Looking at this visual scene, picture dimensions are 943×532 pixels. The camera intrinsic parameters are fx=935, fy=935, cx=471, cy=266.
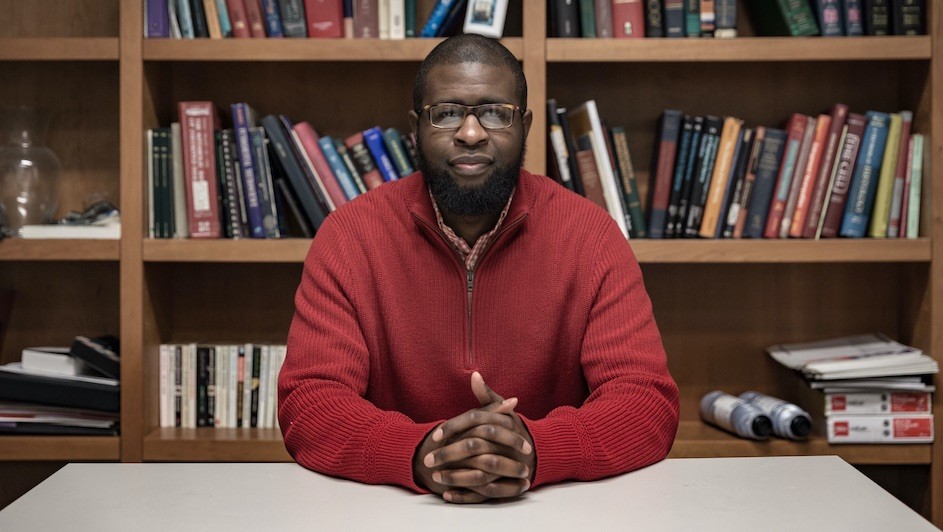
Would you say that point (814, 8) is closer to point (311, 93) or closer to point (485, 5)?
point (485, 5)

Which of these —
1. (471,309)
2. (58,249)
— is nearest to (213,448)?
(58,249)

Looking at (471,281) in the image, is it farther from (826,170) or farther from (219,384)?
(826,170)

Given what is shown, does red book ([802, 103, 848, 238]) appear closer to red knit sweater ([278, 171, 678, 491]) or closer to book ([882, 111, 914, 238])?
book ([882, 111, 914, 238])

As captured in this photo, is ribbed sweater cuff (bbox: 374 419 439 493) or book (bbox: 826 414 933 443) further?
book (bbox: 826 414 933 443)

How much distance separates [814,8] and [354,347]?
1.41 meters

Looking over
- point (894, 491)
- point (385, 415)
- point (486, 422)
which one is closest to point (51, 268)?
point (385, 415)

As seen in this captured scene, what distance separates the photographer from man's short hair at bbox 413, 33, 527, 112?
60.9 inches

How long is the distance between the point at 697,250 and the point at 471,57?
851 millimetres

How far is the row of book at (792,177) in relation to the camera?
2.17 m

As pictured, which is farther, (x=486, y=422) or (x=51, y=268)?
(x=51, y=268)

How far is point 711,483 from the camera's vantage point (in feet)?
3.65

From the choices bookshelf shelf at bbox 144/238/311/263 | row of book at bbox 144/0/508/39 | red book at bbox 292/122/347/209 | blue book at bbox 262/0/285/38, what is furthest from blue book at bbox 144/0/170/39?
bookshelf shelf at bbox 144/238/311/263

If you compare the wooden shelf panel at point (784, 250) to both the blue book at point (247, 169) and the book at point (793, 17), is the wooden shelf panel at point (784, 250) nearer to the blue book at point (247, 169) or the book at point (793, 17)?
the book at point (793, 17)

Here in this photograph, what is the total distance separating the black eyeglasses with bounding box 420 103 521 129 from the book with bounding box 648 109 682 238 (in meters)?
0.75
